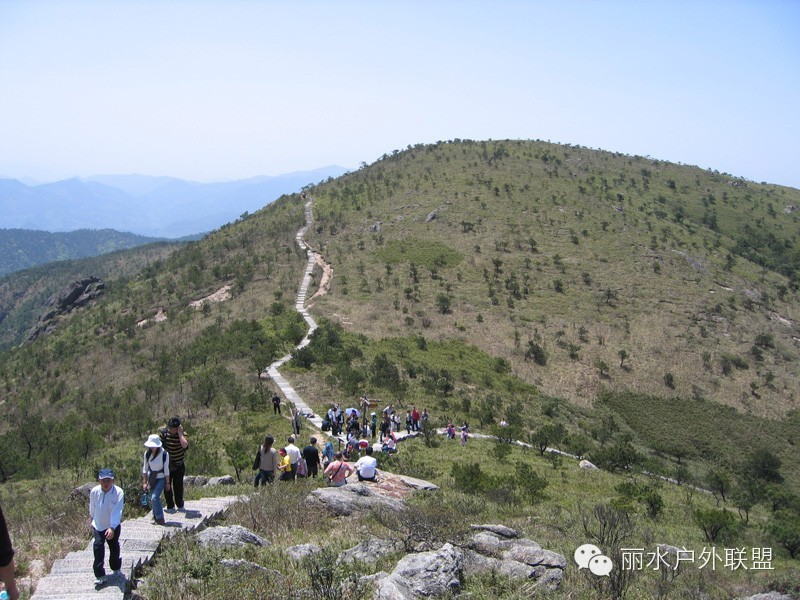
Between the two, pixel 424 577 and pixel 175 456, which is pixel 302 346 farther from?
pixel 424 577

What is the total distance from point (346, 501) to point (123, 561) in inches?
176

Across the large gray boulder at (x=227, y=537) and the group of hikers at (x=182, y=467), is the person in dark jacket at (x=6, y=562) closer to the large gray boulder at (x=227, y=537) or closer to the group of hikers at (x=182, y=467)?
the group of hikers at (x=182, y=467)

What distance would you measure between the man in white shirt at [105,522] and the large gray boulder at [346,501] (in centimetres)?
410

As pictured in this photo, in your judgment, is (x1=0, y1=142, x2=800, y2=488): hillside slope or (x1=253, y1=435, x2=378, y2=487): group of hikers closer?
(x1=253, y1=435, x2=378, y2=487): group of hikers

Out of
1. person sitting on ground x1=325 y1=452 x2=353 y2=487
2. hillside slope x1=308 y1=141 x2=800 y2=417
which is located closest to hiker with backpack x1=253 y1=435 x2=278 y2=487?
person sitting on ground x1=325 y1=452 x2=353 y2=487

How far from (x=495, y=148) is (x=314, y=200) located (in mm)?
30138

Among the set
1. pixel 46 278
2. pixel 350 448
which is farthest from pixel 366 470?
pixel 46 278

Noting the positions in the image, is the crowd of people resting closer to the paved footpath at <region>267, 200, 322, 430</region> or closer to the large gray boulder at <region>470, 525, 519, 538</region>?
the paved footpath at <region>267, 200, 322, 430</region>

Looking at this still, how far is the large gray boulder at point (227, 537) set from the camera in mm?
7678

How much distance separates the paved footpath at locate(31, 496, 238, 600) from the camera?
20.4 feet

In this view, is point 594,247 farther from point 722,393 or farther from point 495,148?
point 495,148

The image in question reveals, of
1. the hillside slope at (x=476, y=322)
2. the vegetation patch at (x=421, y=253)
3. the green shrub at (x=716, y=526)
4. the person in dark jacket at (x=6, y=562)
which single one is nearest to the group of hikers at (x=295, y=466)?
the hillside slope at (x=476, y=322)

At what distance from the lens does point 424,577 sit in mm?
6742

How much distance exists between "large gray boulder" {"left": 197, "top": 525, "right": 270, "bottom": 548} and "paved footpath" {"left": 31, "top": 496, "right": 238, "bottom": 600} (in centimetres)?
60
